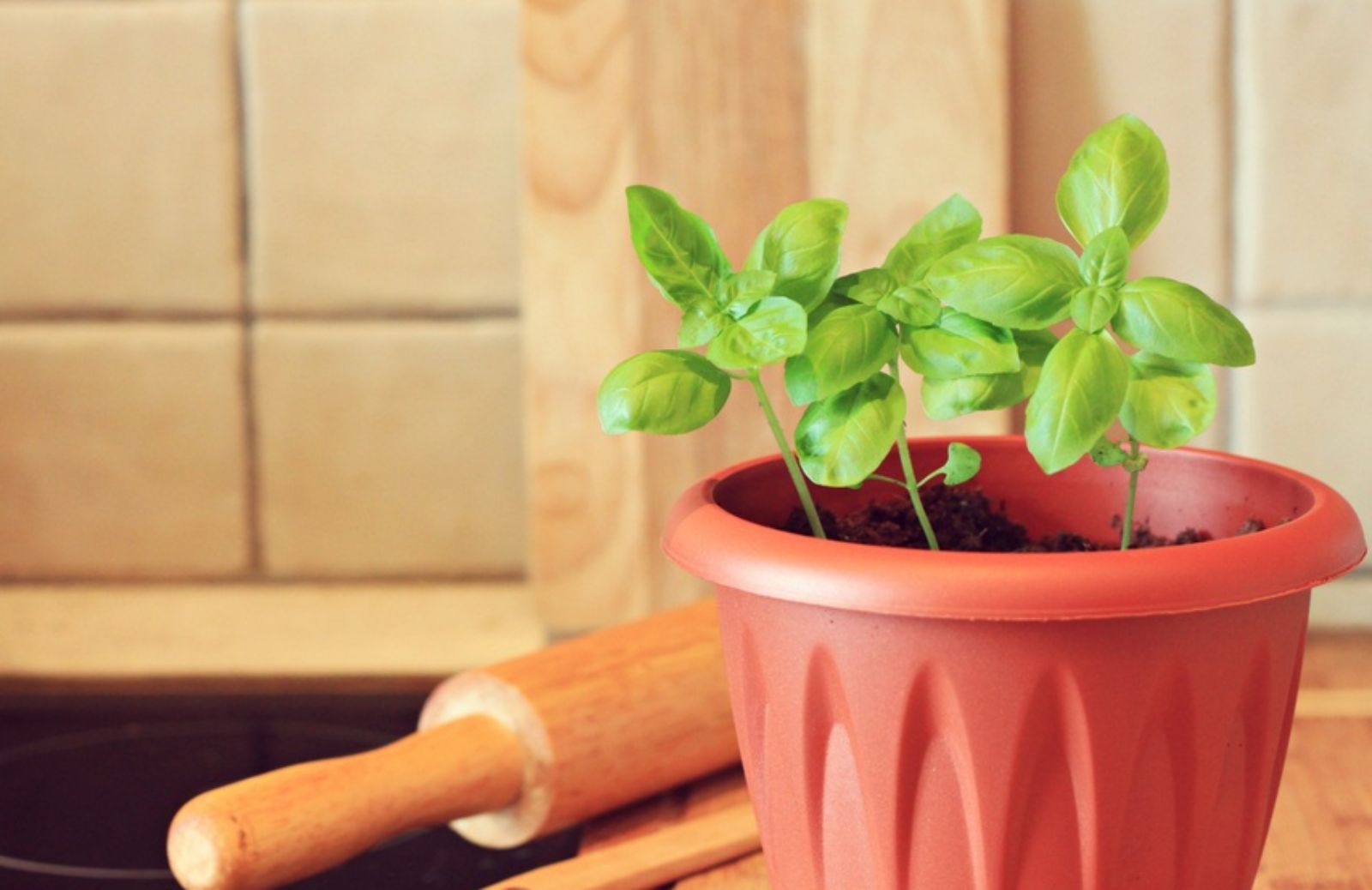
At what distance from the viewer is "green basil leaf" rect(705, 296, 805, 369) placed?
378 millimetres

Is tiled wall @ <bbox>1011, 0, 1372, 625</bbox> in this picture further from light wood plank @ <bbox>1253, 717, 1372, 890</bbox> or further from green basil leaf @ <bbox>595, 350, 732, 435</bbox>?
green basil leaf @ <bbox>595, 350, 732, 435</bbox>

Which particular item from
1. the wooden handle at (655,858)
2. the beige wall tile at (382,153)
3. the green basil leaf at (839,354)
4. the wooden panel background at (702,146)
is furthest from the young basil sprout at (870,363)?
the beige wall tile at (382,153)

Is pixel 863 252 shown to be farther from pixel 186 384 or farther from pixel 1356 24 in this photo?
pixel 186 384

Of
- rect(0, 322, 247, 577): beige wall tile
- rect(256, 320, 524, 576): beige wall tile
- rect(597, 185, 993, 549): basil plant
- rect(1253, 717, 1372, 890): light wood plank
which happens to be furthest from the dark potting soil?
rect(0, 322, 247, 577): beige wall tile

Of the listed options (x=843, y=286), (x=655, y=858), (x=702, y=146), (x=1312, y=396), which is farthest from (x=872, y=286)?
(x=1312, y=396)

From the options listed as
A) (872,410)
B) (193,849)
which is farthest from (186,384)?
(872,410)

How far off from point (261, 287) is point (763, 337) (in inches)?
25.6

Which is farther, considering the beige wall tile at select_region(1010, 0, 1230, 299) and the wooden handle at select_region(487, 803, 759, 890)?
the beige wall tile at select_region(1010, 0, 1230, 299)

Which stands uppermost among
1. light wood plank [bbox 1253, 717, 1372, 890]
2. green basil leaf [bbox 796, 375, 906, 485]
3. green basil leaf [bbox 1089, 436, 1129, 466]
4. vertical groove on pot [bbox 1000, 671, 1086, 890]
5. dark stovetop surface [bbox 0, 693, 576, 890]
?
green basil leaf [bbox 796, 375, 906, 485]

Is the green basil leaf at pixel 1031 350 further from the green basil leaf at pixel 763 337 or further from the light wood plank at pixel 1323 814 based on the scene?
the light wood plank at pixel 1323 814

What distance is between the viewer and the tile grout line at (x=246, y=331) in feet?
3.07

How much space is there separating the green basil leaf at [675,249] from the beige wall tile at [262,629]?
1.58ft

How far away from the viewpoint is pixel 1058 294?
381mm

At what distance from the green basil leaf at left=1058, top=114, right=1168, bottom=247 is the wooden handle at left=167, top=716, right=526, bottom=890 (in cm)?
32
